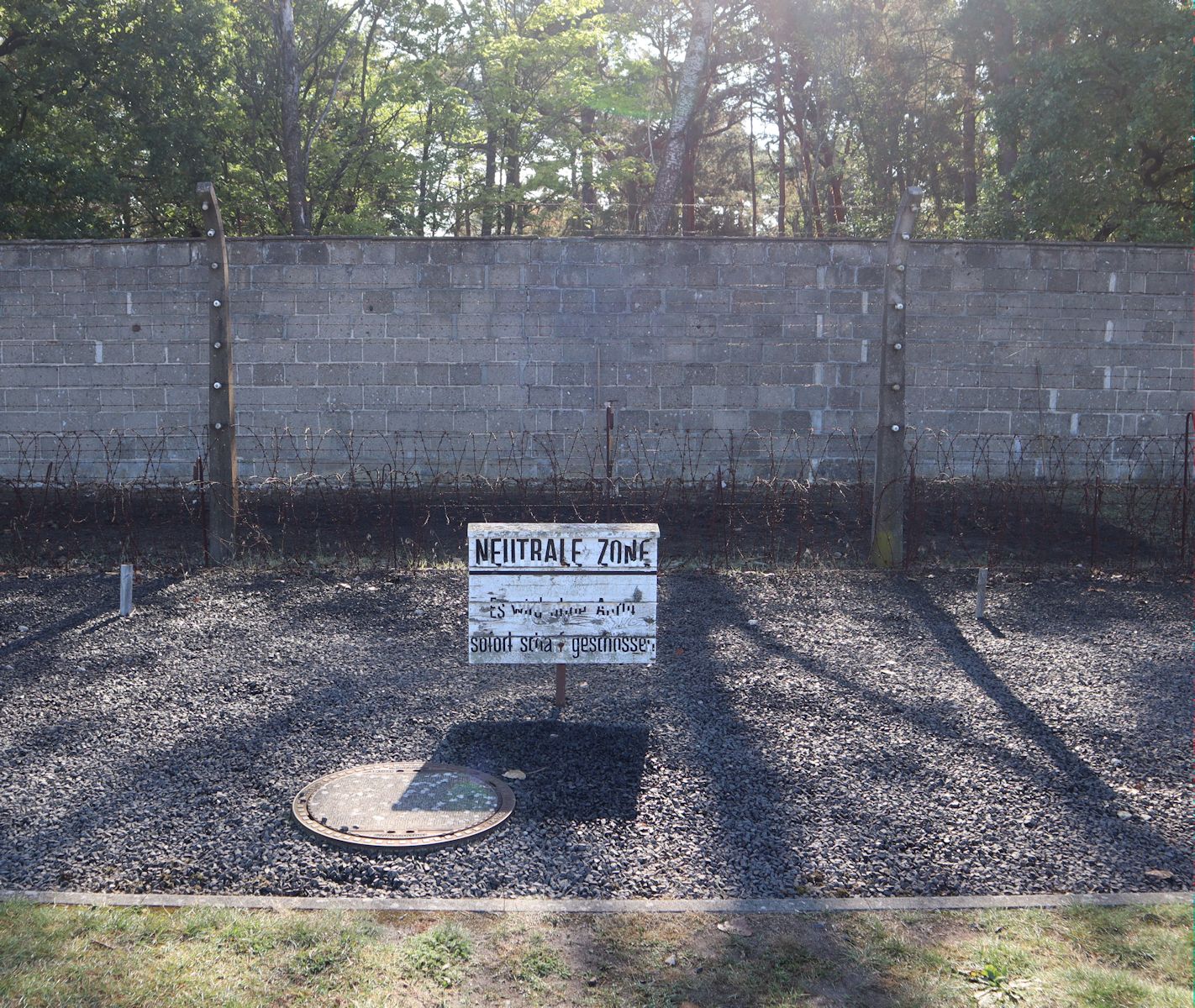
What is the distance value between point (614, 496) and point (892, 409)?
10.5 feet

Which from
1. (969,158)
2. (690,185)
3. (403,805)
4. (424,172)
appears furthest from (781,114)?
(403,805)

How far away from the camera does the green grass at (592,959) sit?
3412 millimetres

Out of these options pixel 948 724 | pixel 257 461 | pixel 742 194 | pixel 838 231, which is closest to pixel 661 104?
pixel 838 231

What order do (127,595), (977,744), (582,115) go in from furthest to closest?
1. (582,115)
2. (127,595)
3. (977,744)

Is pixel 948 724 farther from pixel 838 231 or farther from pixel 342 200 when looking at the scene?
pixel 838 231

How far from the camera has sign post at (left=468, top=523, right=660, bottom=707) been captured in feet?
19.8

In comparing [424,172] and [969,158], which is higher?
[969,158]

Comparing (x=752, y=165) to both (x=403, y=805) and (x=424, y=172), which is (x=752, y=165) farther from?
(x=403, y=805)

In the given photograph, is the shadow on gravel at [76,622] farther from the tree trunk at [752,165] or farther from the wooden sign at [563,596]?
the tree trunk at [752,165]

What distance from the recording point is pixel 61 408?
12883 mm

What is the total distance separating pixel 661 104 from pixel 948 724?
33037 mm

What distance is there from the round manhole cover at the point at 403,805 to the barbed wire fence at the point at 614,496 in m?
4.11

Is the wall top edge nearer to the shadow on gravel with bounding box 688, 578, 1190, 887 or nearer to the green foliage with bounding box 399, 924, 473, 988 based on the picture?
the shadow on gravel with bounding box 688, 578, 1190, 887

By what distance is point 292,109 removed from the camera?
22.0 meters
